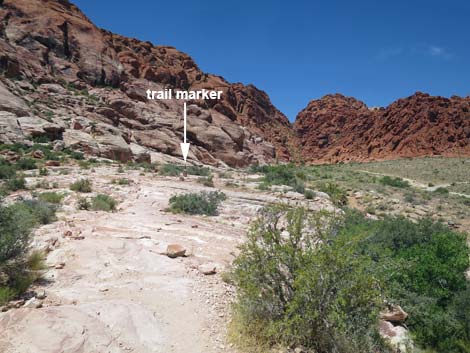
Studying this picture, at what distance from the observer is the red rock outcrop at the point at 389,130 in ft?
203

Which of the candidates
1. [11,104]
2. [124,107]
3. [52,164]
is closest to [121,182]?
[52,164]

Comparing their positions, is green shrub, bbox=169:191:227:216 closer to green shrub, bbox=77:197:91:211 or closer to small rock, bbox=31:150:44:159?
green shrub, bbox=77:197:91:211

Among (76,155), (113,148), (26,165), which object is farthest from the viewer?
(113,148)

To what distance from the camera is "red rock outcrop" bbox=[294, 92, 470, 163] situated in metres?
61.8

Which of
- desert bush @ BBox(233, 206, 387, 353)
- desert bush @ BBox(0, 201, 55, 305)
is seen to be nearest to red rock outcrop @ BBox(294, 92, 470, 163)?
desert bush @ BBox(233, 206, 387, 353)

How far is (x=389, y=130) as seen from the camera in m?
71.1

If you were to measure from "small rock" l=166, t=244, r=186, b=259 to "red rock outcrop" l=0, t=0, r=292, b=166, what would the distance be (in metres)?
17.6

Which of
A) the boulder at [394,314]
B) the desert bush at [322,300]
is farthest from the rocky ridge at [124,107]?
the boulder at [394,314]

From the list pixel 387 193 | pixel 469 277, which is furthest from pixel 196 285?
pixel 387 193

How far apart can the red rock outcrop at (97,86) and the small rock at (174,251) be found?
1763 cm

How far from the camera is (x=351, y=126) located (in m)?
82.8

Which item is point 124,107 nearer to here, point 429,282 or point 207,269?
point 207,269

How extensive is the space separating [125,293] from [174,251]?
1490 millimetres

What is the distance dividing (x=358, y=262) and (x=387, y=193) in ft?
57.1
